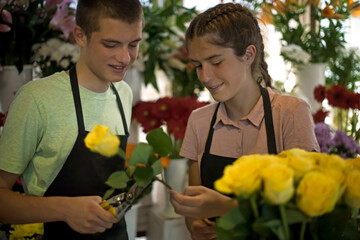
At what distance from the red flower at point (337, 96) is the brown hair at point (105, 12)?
Answer: 932 millimetres

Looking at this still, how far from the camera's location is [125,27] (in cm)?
120

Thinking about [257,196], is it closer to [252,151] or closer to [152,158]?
[152,158]

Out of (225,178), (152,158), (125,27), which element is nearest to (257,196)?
(225,178)

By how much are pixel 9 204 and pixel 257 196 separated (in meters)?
Result: 0.74

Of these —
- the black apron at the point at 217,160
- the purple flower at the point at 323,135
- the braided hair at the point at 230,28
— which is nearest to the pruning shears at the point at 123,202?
the black apron at the point at 217,160

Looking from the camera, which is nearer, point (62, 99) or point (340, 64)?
point (62, 99)

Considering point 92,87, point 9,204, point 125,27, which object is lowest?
point 9,204

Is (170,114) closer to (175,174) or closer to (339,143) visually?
(175,174)

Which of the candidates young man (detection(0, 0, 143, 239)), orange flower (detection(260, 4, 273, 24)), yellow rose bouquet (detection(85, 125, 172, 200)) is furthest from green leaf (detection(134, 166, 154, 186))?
orange flower (detection(260, 4, 273, 24))

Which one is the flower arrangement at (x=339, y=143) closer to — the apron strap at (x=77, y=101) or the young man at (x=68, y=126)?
the young man at (x=68, y=126)

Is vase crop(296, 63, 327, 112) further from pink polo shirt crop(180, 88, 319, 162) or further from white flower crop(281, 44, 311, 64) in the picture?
pink polo shirt crop(180, 88, 319, 162)

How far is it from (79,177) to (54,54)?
756 mm

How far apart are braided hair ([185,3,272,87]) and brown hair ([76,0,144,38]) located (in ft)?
0.56

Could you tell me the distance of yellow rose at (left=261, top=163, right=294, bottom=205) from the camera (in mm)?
578
